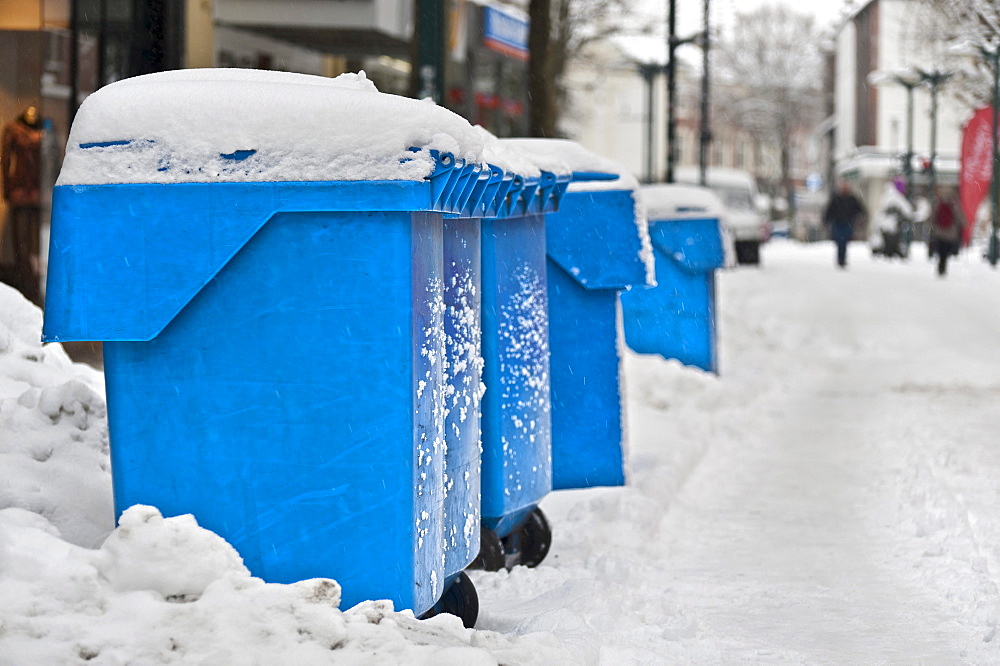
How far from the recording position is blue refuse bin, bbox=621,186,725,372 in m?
11.2

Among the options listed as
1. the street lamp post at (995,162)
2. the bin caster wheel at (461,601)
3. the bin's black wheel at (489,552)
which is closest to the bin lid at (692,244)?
the bin's black wheel at (489,552)

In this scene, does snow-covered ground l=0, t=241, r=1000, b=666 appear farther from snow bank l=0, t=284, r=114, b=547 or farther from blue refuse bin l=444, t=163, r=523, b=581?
blue refuse bin l=444, t=163, r=523, b=581

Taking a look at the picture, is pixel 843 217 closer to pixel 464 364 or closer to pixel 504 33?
pixel 504 33

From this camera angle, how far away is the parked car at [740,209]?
104ft

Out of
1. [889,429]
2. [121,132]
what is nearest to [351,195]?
[121,132]

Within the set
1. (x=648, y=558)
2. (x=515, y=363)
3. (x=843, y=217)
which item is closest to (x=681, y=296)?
(x=648, y=558)

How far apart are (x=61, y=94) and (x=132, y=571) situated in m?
10.8

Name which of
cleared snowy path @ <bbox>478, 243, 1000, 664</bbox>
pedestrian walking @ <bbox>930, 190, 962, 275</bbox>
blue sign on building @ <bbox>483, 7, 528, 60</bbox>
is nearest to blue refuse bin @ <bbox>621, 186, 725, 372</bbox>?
cleared snowy path @ <bbox>478, 243, 1000, 664</bbox>

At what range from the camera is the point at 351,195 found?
366 centimetres

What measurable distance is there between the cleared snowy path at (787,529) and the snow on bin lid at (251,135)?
147 centimetres

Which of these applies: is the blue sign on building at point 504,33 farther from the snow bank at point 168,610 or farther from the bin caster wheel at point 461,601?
the snow bank at point 168,610

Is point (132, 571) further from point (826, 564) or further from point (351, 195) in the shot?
point (826, 564)

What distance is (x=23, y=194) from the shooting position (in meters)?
11.8

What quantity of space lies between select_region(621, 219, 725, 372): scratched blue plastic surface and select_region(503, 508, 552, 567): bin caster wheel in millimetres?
5838
